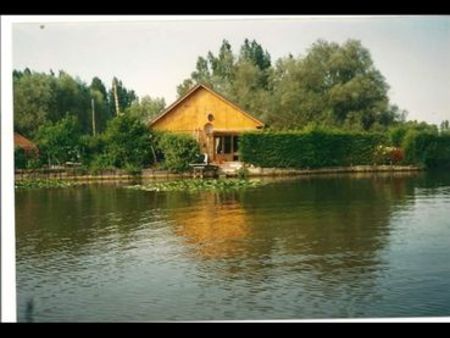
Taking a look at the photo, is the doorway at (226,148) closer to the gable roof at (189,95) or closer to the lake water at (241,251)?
the gable roof at (189,95)

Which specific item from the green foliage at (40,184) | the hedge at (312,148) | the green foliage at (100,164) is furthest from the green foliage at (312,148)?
the green foliage at (40,184)

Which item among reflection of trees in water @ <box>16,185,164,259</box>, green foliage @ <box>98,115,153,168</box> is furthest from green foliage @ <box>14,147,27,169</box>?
green foliage @ <box>98,115,153,168</box>

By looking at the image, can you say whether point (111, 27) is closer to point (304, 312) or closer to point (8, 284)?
point (8, 284)

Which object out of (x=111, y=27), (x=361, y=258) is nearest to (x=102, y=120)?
(x=111, y=27)

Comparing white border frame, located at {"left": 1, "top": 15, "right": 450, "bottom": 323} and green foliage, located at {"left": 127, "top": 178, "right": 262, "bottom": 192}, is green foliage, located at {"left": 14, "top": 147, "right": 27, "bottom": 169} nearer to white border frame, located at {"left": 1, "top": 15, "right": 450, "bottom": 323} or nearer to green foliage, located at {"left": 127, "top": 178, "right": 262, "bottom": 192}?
white border frame, located at {"left": 1, "top": 15, "right": 450, "bottom": 323}

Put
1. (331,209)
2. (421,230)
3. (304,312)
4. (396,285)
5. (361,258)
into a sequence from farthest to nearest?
(331,209), (421,230), (361,258), (396,285), (304,312)

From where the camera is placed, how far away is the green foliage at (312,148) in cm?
1000

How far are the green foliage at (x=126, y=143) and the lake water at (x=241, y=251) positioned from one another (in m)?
0.42

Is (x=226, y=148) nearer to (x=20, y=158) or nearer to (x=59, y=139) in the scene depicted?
(x=59, y=139)

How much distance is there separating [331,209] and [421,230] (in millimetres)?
1242

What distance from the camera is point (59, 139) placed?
9500 millimetres

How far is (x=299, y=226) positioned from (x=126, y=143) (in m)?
2.60

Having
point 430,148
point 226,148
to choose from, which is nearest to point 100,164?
point 226,148

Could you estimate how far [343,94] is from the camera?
1001 cm
